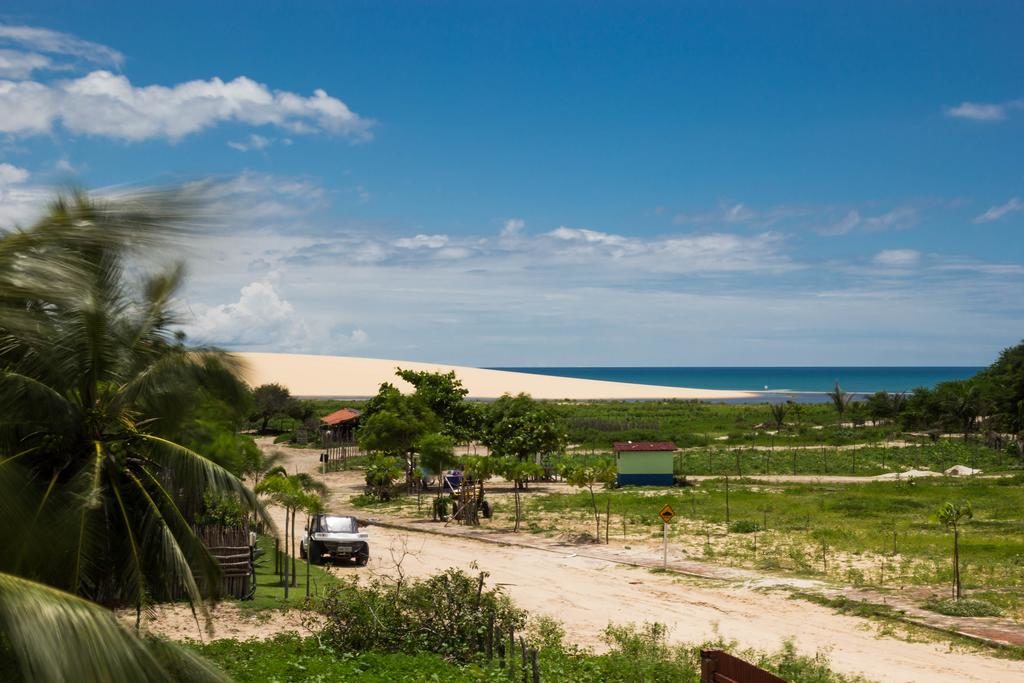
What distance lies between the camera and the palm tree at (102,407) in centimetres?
615

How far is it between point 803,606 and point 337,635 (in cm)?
1188

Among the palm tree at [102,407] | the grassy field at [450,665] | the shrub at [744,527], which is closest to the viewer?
the palm tree at [102,407]

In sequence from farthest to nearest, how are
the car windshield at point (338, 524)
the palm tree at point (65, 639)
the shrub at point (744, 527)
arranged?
the shrub at point (744, 527), the car windshield at point (338, 524), the palm tree at point (65, 639)

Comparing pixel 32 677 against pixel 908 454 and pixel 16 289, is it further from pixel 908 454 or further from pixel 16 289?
pixel 908 454

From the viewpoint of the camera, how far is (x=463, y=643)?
622 inches

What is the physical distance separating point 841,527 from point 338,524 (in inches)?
721

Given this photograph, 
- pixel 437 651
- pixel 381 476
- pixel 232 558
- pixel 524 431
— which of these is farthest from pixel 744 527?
pixel 437 651

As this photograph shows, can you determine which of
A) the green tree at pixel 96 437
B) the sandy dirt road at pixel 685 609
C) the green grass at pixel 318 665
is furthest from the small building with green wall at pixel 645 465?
the green tree at pixel 96 437

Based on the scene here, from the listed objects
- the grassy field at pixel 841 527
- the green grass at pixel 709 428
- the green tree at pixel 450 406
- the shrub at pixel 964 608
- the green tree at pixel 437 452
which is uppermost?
the green tree at pixel 450 406

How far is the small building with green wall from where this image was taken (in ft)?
159

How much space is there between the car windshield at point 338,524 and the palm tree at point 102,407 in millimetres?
15582

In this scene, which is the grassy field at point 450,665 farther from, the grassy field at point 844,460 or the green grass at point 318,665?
the grassy field at point 844,460

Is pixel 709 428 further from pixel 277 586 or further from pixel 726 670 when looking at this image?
pixel 726 670

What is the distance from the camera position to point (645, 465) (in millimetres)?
48438
